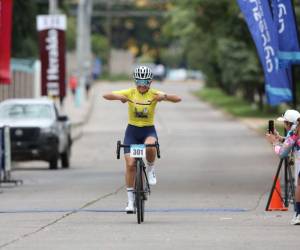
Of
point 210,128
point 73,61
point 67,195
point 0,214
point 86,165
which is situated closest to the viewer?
point 0,214

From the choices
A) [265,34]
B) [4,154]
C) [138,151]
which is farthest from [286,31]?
[4,154]

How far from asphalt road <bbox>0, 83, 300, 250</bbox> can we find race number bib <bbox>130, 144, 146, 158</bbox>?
0.90 meters

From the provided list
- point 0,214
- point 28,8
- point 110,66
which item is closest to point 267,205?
point 0,214

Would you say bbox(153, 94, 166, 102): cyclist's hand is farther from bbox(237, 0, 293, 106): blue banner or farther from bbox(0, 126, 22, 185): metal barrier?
bbox(0, 126, 22, 185): metal barrier

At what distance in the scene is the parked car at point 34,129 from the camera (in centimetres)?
3172

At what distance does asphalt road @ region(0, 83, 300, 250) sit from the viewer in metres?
13.9

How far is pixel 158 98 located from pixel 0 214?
10.1 feet

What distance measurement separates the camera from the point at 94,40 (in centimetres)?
12500

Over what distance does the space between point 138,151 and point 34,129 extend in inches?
622

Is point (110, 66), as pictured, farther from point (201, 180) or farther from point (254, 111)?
point (201, 180)

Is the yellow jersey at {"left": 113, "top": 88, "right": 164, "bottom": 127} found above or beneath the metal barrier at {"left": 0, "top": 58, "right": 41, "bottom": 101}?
above

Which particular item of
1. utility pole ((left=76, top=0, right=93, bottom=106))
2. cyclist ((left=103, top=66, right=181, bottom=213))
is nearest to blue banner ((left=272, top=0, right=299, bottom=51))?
cyclist ((left=103, top=66, right=181, bottom=213))

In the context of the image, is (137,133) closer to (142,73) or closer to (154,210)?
(142,73)

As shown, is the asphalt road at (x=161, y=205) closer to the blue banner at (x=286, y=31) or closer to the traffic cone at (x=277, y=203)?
the traffic cone at (x=277, y=203)
